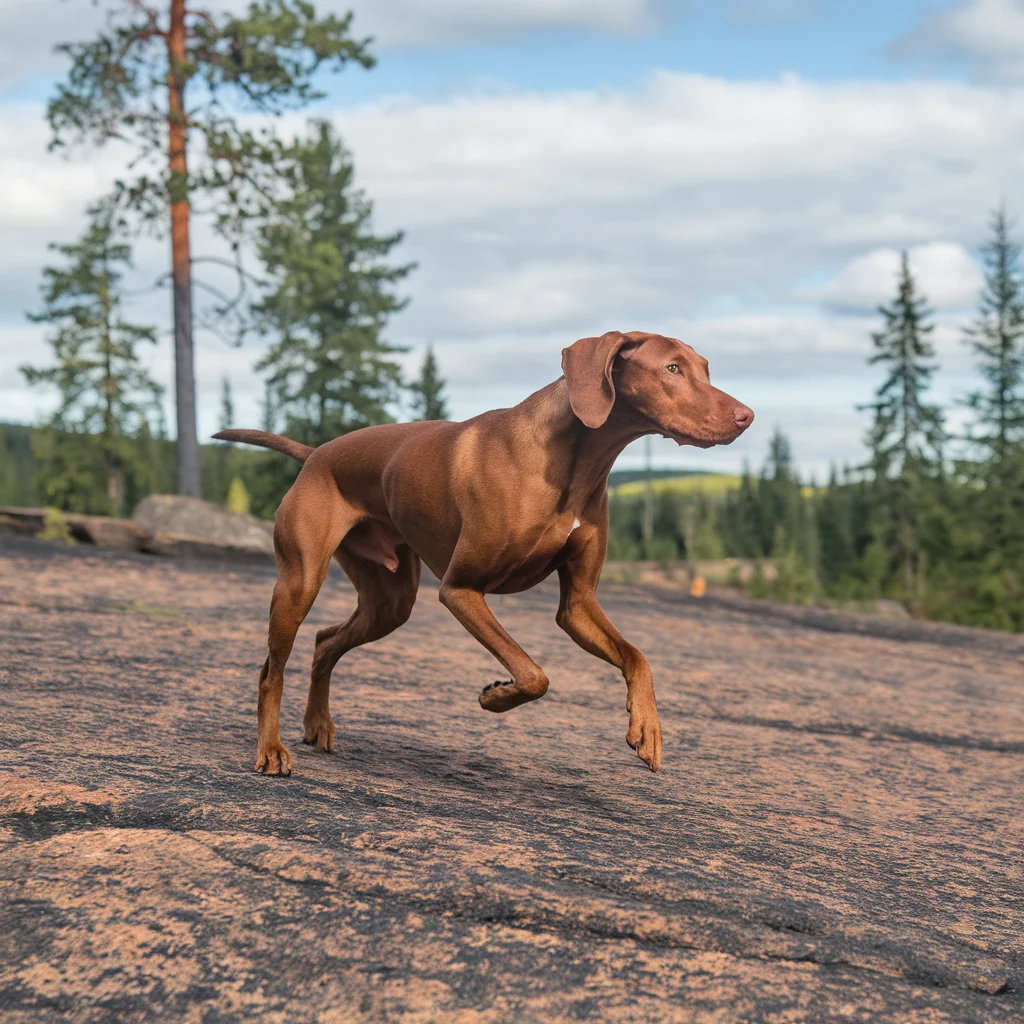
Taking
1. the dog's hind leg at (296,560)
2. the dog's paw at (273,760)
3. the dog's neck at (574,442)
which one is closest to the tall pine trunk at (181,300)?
the dog's hind leg at (296,560)

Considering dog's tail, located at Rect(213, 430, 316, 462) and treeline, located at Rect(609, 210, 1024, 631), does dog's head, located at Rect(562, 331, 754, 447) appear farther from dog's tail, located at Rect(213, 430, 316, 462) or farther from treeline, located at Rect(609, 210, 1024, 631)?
treeline, located at Rect(609, 210, 1024, 631)

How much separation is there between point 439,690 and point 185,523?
539 inches

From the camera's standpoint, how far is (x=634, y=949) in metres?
3.19

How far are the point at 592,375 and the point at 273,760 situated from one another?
83.3 inches

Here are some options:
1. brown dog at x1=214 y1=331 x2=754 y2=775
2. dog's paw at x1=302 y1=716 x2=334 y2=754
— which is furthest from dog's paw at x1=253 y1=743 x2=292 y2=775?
dog's paw at x1=302 y1=716 x2=334 y2=754

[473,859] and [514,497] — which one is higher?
[514,497]

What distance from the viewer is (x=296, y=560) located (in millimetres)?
5191

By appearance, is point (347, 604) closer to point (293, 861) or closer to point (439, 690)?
point (439, 690)

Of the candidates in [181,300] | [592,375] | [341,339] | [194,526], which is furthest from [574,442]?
[341,339]

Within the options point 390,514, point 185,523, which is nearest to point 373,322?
point 185,523

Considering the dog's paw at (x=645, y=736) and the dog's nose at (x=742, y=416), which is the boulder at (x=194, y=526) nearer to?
the dog's paw at (x=645, y=736)

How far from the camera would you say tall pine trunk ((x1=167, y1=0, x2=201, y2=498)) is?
23.6m

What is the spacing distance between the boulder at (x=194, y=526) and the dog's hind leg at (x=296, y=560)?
552 inches

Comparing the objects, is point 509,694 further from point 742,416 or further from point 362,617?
point 742,416
